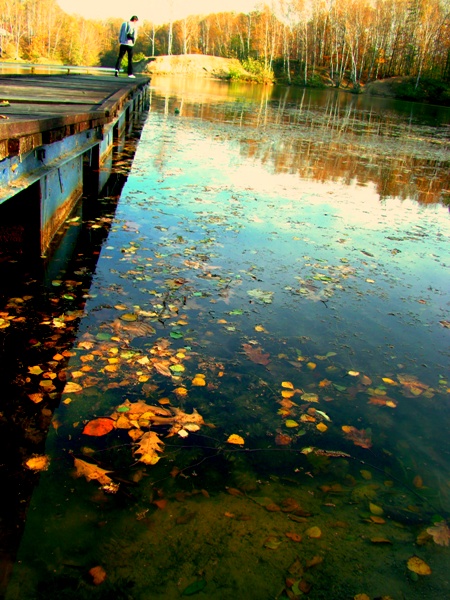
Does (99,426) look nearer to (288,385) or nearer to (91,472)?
(91,472)

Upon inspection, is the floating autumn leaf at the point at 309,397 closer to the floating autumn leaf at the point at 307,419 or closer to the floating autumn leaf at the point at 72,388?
the floating autumn leaf at the point at 307,419

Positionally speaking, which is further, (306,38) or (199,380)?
(306,38)

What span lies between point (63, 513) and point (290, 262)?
3.89 meters

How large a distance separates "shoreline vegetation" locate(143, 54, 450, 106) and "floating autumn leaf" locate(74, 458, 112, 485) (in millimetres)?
63294

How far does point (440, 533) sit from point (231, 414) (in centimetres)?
126

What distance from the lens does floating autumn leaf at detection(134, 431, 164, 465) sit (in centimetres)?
252

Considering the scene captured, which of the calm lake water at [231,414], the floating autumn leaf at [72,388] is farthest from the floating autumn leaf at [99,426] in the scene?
the floating autumn leaf at [72,388]

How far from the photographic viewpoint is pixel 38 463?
2.39m

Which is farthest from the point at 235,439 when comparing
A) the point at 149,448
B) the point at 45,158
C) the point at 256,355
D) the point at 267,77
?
the point at 267,77

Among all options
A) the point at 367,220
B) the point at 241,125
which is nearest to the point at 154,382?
the point at 367,220

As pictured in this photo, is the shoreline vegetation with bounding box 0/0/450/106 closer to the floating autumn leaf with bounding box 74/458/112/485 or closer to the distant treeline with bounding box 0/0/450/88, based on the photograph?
the distant treeline with bounding box 0/0/450/88

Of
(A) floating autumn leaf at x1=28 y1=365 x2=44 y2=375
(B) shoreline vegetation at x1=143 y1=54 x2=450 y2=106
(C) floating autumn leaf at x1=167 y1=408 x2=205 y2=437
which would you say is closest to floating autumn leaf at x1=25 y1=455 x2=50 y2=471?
(C) floating autumn leaf at x1=167 y1=408 x2=205 y2=437

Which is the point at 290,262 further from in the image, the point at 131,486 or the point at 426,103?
the point at 426,103

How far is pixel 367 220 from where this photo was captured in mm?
7570
